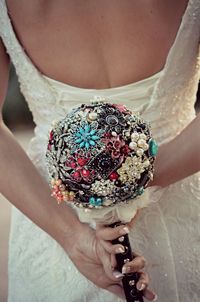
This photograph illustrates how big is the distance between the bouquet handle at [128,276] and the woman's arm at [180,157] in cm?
20

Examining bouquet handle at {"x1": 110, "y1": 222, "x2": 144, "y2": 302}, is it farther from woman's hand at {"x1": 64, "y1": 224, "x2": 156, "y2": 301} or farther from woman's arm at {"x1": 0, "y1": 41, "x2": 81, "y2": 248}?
woman's arm at {"x1": 0, "y1": 41, "x2": 81, "y2": 248}

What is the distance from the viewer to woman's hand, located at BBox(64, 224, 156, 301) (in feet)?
4.51

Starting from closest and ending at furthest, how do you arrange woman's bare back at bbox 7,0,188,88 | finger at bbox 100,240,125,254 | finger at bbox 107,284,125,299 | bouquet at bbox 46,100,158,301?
bouquet at bbox 46,100,158,301 < finger at bbox 100,240,125,254 < finger at bbox 107,284,125,299 < woman's bare back at bbox 7,0,188,88

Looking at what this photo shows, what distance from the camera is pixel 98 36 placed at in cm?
160

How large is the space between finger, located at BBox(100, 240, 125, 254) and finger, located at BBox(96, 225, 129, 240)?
0.04 ft

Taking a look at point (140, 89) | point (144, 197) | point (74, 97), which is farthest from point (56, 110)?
point (144, 197)

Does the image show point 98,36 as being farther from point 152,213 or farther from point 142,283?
point 142,283

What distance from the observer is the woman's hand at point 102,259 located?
4.51 ft

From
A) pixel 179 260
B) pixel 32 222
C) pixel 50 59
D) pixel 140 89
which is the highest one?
pixel 50 59

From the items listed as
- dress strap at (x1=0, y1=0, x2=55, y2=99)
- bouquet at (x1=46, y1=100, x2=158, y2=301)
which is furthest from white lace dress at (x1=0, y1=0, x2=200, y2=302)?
bouquet at (x1=46, y1=100, x2=158, y2=301)

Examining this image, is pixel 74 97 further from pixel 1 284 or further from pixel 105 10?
pixel 1 284

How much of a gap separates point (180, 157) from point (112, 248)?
24 cm

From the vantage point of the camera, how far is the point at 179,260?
5.39ft

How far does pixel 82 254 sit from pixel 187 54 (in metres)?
0.43
